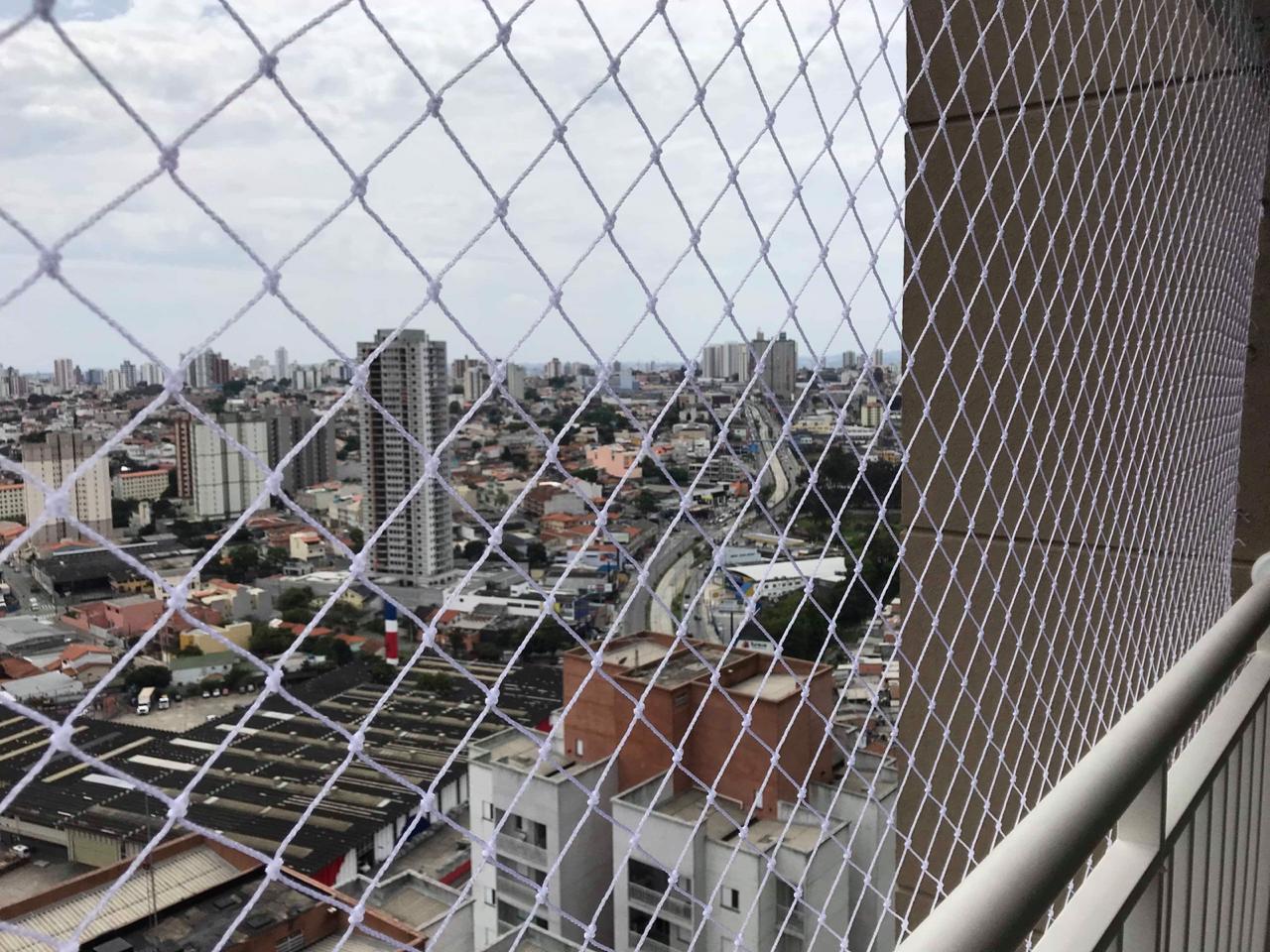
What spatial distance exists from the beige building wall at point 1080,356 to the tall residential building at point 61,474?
4.23ft

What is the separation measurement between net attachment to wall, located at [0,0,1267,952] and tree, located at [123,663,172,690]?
1.3 inches

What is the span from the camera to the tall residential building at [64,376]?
53 centimetres

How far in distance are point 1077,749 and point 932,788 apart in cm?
30

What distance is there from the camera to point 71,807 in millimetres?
742

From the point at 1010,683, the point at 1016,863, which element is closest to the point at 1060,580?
the point at 1010,683

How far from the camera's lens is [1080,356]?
170 centimetres

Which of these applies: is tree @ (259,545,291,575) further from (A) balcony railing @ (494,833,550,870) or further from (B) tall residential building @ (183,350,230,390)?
(A) balcony railing @ (494,833,550,870)

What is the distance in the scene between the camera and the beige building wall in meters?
1.65

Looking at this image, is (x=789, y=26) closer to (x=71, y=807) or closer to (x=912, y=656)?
(x=71, y=807)

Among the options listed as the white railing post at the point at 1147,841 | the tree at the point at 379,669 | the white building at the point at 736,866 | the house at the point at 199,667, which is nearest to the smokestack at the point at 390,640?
the tree at the point at 379,669

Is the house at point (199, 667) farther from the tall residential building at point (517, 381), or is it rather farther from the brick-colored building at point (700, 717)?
the brick-colored building at point (700, 717)

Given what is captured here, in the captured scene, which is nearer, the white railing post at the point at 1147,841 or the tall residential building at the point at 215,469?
the tall residential building at the point at 215,469

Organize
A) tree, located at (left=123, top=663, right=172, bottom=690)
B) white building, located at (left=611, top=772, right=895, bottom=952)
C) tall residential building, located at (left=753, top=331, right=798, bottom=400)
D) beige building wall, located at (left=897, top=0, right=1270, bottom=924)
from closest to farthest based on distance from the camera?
tree, located at (left=123, top=663, right=172, bottom=690)
white building, located at (left=611, top=772, right=895, bottom=952)
tall residential building, located at (left=753, top=331, right=798, bottom=400)
beige building wall, located at (left=897, top=0, right=1270, bottom=924)

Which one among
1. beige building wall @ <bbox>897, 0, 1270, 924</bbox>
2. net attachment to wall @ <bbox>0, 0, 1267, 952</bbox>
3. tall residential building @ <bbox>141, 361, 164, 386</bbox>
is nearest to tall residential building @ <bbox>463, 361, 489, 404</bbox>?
net attachment to wall @ <bbox>0, 0, 1267, 952</bbox>
